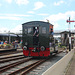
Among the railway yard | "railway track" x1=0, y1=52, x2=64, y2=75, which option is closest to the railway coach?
the railway yard

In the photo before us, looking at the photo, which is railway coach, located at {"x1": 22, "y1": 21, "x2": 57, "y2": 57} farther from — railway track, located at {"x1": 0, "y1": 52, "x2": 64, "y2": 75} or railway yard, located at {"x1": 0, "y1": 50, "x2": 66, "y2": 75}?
railway track, located at {"x1": 0, "y1": 52, "x2": 64, "y2": 75}

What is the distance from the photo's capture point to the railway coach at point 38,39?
1303 centimetres

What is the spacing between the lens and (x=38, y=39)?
1326 centimetres

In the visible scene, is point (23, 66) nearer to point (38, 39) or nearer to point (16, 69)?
point (16, 69)

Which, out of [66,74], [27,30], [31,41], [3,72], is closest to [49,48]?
[31,41]

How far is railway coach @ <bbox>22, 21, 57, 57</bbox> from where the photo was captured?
13.0 m

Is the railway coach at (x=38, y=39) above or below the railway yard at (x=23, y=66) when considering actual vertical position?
above

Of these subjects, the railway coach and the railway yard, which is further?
the railway coach

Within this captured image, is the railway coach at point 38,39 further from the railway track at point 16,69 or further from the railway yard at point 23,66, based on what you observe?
the railway track at point 16,69

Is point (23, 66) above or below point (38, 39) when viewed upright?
below

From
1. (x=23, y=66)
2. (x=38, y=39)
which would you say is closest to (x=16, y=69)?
(x=23, y=66)

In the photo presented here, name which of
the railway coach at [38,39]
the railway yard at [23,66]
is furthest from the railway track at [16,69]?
the railway coach at [38,39]

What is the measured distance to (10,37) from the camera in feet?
113

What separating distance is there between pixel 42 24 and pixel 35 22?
0.68 meters
